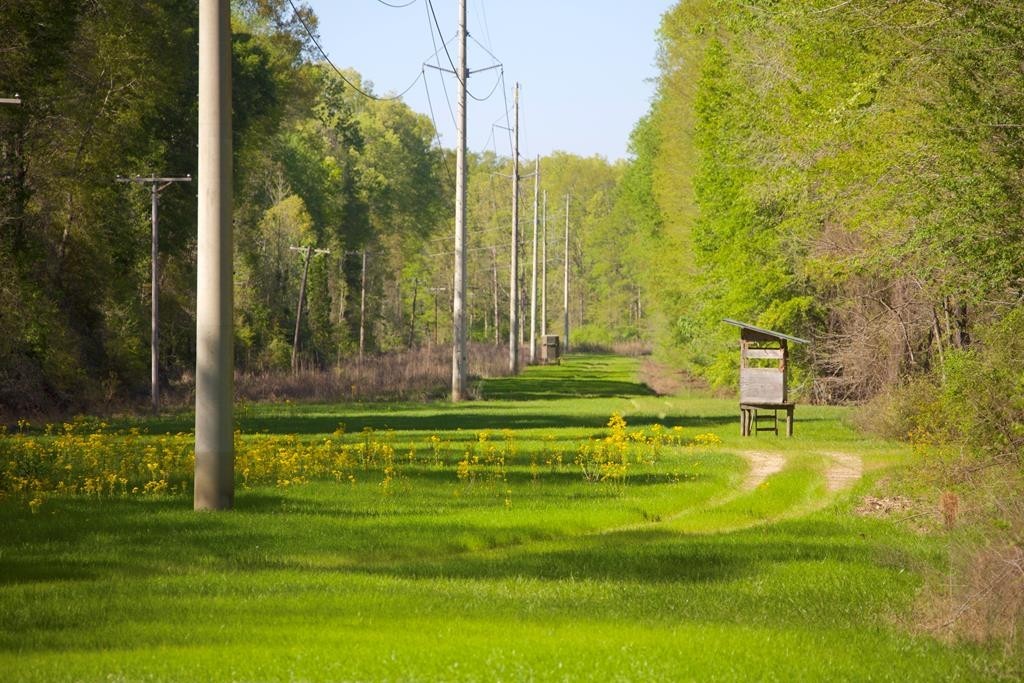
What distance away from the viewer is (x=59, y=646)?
33.1 ft

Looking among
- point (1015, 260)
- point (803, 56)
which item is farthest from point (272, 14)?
point (1015, 260)

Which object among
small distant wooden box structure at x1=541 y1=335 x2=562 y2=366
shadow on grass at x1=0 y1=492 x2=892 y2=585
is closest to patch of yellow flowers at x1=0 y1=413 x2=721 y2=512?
shadow on grass at x1=0 y1=492 x2=892 y2=585

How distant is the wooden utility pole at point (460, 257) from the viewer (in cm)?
4578

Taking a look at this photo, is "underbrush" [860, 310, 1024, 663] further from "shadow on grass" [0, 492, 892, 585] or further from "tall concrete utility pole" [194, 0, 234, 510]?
"tall concrete utility pole" [194, 0, 234, 510]

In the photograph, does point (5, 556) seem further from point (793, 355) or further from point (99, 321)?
point (793, 355)

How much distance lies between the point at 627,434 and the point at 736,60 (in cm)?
1938

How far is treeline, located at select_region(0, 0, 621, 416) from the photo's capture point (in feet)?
109

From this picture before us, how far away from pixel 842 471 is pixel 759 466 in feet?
4.93

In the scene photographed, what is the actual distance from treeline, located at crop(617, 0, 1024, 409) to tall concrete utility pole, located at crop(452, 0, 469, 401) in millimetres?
8178

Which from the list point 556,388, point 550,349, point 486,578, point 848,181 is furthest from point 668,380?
point 486,578

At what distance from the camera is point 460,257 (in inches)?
1836

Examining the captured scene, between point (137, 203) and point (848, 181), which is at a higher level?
point (137, 203)

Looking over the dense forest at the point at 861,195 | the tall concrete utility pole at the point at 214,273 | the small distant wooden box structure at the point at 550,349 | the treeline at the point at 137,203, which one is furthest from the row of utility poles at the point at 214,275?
the small distant wooden box structure at the point at 550,349

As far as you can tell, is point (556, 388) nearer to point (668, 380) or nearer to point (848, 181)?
point (668, 380)
